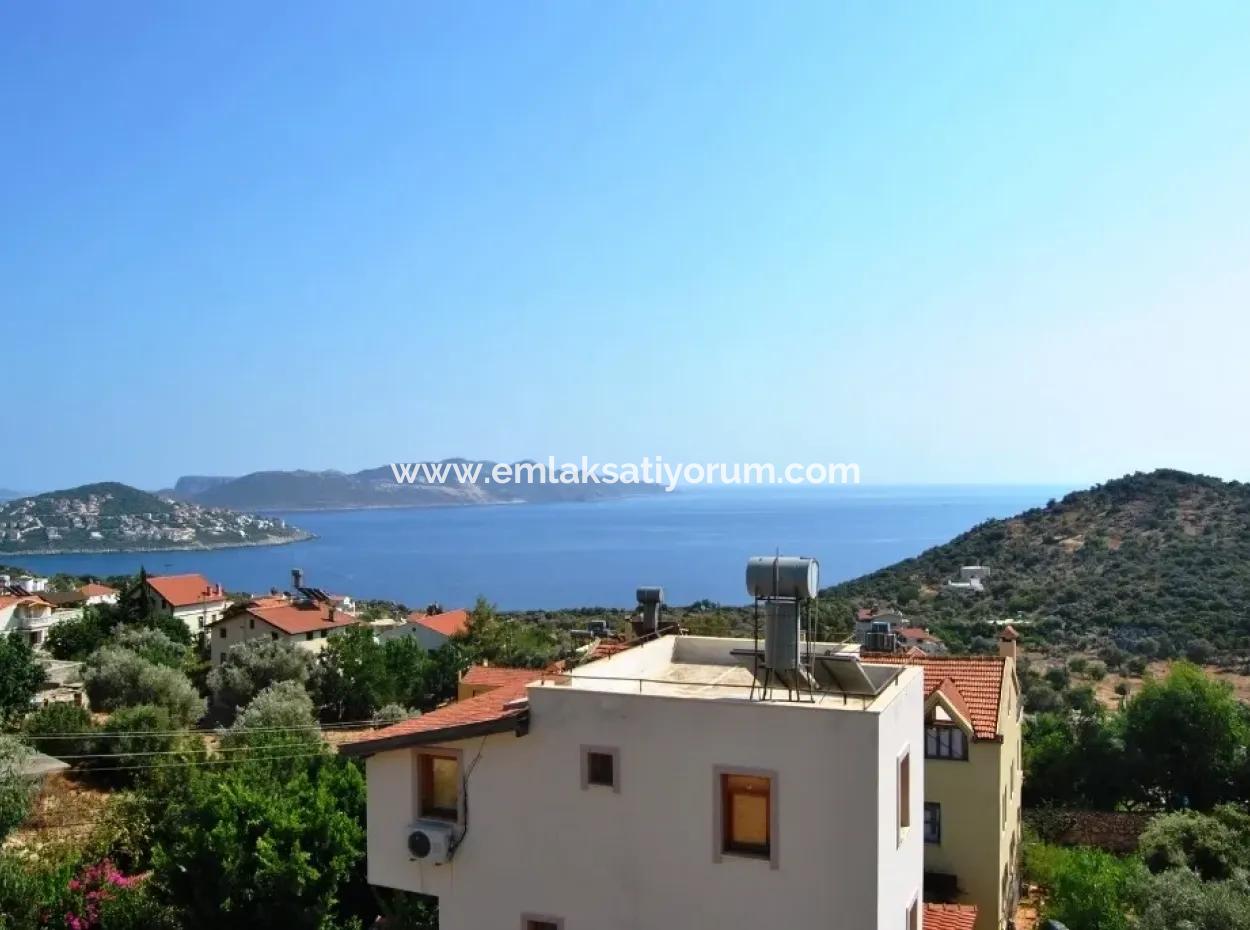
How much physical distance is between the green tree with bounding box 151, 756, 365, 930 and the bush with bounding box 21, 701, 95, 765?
13.5m

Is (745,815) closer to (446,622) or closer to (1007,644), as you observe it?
(1007,644)

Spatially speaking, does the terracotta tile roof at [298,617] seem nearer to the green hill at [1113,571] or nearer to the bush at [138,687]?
the bush at [138,687]

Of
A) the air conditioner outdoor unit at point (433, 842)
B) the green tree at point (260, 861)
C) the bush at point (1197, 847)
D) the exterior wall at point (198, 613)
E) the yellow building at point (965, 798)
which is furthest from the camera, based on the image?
the exterior wall at point (198, 613)

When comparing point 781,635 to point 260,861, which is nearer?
point 781,635

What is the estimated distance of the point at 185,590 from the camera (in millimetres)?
59344

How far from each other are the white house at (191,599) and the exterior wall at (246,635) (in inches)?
357

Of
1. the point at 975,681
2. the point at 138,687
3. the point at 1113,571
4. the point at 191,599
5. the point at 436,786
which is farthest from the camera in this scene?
the point at 1113,571

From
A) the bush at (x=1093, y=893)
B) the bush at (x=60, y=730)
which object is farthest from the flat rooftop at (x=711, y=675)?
the bush at (x=60, y=730)

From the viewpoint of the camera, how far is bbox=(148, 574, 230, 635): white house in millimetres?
56938

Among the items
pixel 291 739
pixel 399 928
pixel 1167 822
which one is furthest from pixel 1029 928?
pixel 291 739

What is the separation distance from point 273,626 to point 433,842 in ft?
125

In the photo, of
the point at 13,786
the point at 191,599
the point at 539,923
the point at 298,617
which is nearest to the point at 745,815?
the point at 539,923

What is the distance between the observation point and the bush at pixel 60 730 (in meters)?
28.5

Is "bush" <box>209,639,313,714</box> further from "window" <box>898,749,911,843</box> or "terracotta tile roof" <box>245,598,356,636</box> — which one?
"window" <box>898,749,911,843</box>
